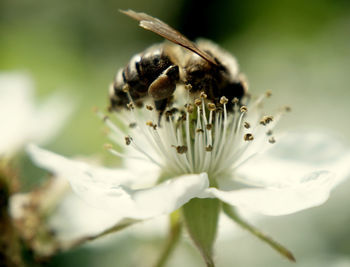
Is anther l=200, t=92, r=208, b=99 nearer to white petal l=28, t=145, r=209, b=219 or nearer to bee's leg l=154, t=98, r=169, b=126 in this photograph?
bee's leg l=154, t=98, r=169, b=126

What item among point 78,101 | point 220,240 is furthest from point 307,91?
point 220,240

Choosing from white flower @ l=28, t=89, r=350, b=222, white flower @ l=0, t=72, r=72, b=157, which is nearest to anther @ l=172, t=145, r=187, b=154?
white flower @ l=28, t=89, r=350, b=222

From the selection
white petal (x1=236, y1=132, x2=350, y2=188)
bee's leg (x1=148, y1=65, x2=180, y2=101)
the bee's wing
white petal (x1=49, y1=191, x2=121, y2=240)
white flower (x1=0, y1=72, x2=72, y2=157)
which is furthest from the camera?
white flower (x1=0, y1=72, x2=72, y2=157)

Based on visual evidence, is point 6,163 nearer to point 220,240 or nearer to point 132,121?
point 132,121

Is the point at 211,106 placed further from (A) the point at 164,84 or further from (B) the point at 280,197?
(B) the point at 280,197

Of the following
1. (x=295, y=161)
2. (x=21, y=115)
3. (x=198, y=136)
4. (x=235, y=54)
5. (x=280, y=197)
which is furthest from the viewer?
(x=235, y=54)

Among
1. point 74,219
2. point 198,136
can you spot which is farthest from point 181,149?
point 74,219

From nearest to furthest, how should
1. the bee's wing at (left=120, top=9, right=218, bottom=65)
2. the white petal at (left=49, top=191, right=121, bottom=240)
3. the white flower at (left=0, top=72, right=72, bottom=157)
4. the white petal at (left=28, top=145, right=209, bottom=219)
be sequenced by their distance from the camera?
the white petal at (left=28, top=145, right=209, bottom=219), the bee's wing at (left=120, top=9, right=218, bottom=65), the white petal at (left=49, top=191, right=121, bottom=240), the white flower at (left=0, top=72, right=72, bottom=157)

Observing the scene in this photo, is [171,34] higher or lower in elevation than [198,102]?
higher
